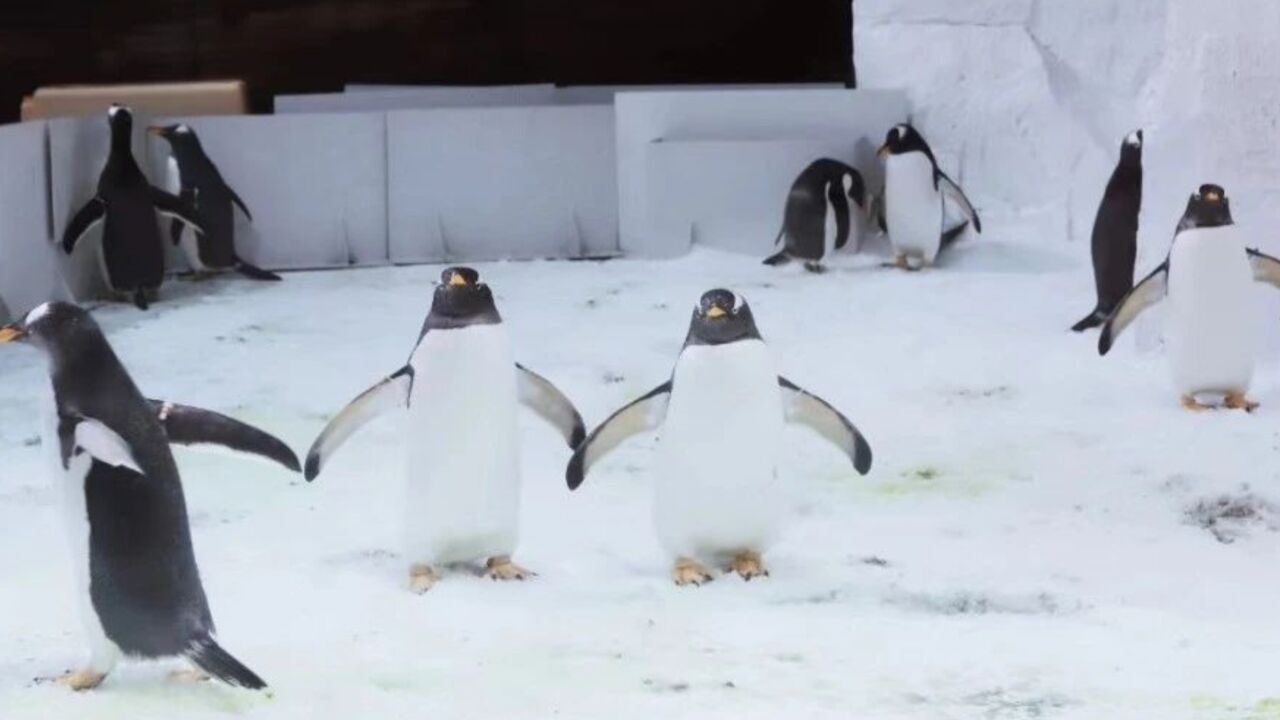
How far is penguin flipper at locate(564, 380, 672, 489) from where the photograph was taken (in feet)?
12.9

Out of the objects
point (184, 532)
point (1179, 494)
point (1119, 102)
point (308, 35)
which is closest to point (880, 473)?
point (1179, 494)

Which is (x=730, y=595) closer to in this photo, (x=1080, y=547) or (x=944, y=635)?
(x=944, y=635)

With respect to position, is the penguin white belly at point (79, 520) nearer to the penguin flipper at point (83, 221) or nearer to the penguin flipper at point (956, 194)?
the penguin flipper at point (83, 221)

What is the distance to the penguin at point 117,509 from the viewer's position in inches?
124

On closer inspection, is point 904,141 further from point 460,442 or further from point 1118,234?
point 460,442

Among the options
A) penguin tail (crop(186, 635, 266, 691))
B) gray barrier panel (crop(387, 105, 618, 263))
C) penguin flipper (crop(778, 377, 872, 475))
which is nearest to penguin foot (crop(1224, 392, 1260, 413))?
penguin flipper (crop(778, 377, 872, 475))

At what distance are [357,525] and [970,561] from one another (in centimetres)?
145

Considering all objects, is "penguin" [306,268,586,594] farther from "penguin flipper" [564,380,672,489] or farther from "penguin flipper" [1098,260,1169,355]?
"penguin flipper" [1098,260,1169,355]

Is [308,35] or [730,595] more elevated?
[308,35]

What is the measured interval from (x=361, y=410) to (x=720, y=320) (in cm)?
75

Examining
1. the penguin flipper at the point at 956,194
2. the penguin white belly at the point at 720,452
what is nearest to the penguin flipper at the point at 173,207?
the penguin flipper at the point at 956,194

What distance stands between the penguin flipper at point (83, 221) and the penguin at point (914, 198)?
3.51 m

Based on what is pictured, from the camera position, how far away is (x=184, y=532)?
323 cm

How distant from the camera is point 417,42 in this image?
40.2 feet
